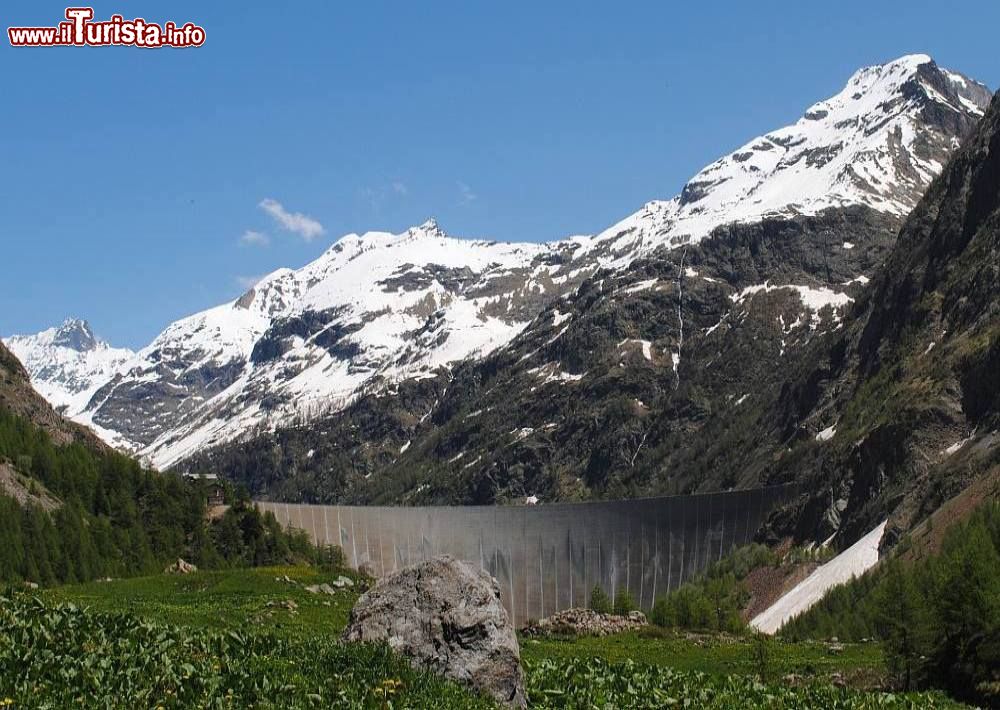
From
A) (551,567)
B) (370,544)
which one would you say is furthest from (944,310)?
(370,544)

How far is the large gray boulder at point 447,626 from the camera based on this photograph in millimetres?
27859

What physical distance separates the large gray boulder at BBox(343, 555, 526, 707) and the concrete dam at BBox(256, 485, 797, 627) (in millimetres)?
107412

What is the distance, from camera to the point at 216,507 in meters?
126

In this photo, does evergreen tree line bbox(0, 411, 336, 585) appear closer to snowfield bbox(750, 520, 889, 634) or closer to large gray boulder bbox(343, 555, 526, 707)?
snowfield bbox(750, 520, 889, 634)

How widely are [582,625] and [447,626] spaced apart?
45.3m

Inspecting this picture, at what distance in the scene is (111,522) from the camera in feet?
360

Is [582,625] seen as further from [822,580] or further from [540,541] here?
[540,541]

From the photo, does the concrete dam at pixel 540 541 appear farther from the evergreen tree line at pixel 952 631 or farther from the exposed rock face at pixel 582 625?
the evergreen tree line at pixel 952 631

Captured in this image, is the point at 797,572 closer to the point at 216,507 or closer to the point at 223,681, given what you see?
the point at 216,507

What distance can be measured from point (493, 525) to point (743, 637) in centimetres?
6494

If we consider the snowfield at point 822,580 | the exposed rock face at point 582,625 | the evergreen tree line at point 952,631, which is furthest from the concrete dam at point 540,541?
the evergreen tree line at point 952,631

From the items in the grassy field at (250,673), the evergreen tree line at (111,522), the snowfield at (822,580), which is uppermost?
the evergreen tree line at (111,522)

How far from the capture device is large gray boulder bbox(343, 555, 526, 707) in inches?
1097

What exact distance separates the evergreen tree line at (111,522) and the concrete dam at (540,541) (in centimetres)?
1238
